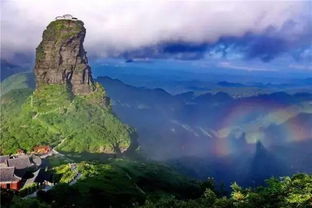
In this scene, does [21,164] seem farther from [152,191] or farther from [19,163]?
[152,191]

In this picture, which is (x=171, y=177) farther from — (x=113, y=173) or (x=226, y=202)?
(x=226, y=202)

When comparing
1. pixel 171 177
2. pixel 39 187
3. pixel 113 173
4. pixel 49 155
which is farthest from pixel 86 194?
pixel 49 155

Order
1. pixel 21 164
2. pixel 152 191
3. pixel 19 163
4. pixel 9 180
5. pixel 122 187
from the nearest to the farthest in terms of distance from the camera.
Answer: pixel 9 180, pixel 122 187, pixel 152 191, pixel 19 163, pixel 21 164

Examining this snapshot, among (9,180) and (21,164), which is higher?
(9,180)

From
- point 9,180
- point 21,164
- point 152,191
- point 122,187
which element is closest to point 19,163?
point 21,164

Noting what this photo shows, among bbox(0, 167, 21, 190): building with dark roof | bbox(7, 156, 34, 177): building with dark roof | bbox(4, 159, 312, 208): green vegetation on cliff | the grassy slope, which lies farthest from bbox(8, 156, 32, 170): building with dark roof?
bbox(0, 167, 21, 190): building with dark roof

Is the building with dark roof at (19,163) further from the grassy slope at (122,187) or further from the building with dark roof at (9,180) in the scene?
the building with dark roof at (9,180)

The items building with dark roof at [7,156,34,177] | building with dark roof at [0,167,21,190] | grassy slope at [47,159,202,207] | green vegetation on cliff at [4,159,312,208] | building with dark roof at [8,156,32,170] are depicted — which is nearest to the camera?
green vegetation on cliff at [4,159,312,208]

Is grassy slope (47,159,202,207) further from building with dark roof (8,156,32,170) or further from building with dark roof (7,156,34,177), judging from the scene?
building with dark roof (8,156,32,170)
